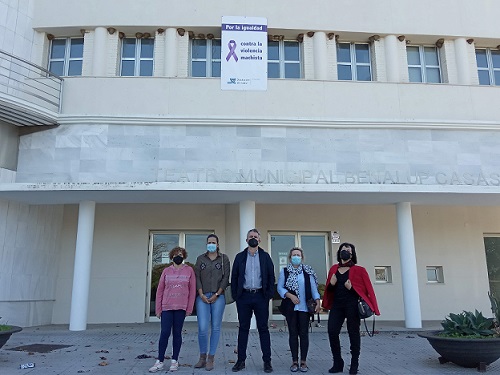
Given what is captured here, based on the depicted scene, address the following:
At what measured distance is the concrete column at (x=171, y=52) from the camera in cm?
1309

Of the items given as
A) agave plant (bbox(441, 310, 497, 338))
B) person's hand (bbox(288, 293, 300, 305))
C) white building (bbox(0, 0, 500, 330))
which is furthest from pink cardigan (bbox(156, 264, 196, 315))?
white building (bbox(0, 0, 500, 330))

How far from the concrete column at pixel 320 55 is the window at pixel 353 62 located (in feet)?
2.42

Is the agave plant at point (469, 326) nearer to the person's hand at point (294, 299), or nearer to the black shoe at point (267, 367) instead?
the person's hand at point (294, 299)

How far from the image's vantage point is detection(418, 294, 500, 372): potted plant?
6.45 meters

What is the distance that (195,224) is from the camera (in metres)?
14.2

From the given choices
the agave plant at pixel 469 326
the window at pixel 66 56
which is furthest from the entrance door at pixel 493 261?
the window at pixel 66 56

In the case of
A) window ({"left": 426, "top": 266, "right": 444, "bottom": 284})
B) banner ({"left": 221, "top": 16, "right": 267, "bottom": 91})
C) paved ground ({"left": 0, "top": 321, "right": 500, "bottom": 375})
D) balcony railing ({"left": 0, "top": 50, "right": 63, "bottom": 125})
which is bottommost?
paved ground ({"left": 0, "top": 321, "right": 500, "bottom": 375})

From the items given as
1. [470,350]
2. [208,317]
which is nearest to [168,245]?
[208,317]

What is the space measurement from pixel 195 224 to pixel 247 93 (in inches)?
175

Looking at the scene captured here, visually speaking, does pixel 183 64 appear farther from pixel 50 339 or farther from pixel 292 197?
pixel 50 339

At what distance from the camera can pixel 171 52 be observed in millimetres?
13219

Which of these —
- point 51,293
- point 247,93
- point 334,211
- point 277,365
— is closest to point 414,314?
point 334,211

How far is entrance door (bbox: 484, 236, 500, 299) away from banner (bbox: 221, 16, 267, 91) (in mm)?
9260

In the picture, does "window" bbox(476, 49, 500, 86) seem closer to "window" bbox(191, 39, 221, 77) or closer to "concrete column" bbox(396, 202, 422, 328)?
"concrete column" bbox(396, 202, 422, 328)
